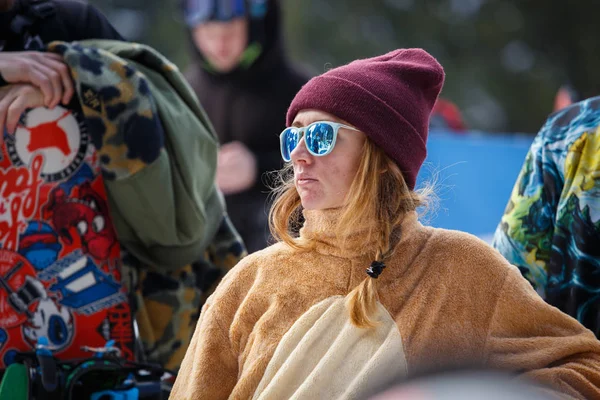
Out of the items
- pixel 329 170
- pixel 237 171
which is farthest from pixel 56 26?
pixel 237 171

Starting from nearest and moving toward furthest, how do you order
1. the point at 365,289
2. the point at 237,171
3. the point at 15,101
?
the point at 365,289, the point at 15,101, the point at 237,171

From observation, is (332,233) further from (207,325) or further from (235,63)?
(235,63)

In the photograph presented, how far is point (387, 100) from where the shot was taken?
266 cm

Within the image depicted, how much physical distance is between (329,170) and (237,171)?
10.7 feet

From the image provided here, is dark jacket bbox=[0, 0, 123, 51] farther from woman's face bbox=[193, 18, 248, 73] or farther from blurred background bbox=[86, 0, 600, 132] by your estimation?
blurred background bbox=[86, 0, 600, 132]

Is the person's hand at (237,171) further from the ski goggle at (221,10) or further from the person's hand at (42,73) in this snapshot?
the person's hand at (42,73)

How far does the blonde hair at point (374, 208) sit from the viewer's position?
256 centimetres

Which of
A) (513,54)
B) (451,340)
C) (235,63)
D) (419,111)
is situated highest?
(419,111)

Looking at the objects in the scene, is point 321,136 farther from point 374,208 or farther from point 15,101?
point 15,101

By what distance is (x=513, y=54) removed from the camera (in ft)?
67.5

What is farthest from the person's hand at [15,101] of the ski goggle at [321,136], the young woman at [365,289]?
the ski goggle at [321,136]

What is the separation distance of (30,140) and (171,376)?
80 cm

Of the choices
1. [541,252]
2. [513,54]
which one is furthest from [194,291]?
[513,54]

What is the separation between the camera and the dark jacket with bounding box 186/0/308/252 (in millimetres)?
5887
